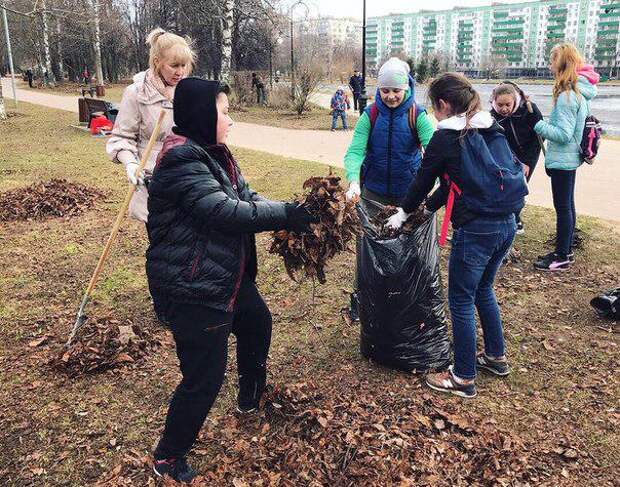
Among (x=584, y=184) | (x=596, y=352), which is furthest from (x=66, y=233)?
(x=584, y=184)

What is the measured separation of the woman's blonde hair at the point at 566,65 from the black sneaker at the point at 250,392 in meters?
3.24

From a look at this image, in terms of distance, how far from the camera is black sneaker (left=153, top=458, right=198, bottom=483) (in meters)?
2.36

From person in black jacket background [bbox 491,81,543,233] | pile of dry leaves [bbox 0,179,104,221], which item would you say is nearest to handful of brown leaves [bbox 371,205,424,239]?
person in black jacket background [bbox 491,81,543,233]

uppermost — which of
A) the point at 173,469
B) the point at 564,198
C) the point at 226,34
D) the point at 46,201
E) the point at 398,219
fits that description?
the point at 226,34

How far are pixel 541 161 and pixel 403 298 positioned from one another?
25.3ft

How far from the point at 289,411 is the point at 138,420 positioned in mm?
780

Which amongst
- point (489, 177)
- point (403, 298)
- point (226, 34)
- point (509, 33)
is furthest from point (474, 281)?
point (509, 33)

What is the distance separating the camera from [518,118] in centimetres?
476

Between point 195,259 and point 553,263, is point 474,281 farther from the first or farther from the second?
point 553,263

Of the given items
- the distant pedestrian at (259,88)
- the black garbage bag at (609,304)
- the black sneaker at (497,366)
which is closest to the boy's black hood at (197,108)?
the black sneaker at (497,366)

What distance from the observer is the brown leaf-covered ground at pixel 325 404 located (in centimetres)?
246

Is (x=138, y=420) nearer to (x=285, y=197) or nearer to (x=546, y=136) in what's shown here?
(x=546, y=136)

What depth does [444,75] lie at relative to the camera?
2.78 metres

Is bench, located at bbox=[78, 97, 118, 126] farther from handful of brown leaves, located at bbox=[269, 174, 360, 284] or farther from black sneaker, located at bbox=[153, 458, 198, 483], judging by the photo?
black sneaker, located at bbox=[153, 458, 198, 483]
